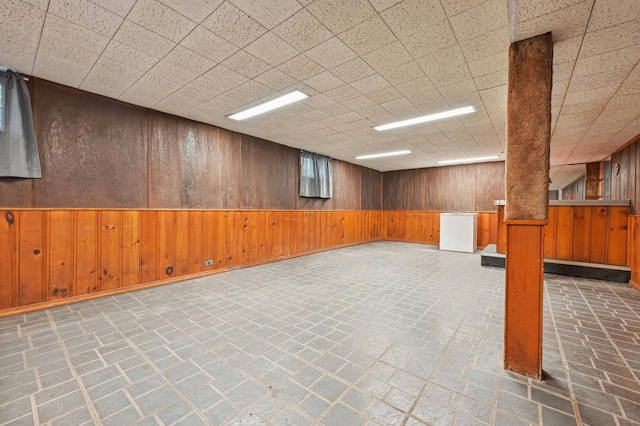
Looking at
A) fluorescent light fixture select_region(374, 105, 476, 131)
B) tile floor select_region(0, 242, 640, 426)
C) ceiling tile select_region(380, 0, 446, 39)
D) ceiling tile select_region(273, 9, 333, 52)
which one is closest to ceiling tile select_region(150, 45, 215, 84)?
ceiling tile select_region(273, 9, 333, 52)

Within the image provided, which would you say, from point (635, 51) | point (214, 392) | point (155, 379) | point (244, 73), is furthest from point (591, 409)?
point (244, 73)

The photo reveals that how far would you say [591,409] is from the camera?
5.39 ft

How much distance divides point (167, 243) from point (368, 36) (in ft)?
13.8

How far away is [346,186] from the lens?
895 centimetres

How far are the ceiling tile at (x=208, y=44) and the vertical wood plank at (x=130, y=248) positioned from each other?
271 centimetres

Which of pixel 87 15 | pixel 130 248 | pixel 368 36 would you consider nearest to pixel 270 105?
pixel 368 36

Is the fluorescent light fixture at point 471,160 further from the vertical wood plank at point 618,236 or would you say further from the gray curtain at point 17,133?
the gray curtain at point 17,133

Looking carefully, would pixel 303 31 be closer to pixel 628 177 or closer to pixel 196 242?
pixel 196 242

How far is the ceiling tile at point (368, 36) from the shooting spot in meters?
2.22

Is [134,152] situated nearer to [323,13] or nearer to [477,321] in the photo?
[323,13]

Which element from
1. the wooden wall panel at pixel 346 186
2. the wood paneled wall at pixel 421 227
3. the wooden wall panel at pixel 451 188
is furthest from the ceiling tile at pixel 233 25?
the wood paneled wall at pixel 421 227

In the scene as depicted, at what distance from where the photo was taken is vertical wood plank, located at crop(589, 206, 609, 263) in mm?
4844

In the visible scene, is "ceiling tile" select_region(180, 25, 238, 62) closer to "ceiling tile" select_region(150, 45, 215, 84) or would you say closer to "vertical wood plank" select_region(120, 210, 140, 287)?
"ceiling tile" select_region(150, 45, 215, 84)

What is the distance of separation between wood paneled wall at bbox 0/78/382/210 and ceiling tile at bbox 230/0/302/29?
2998 mm
